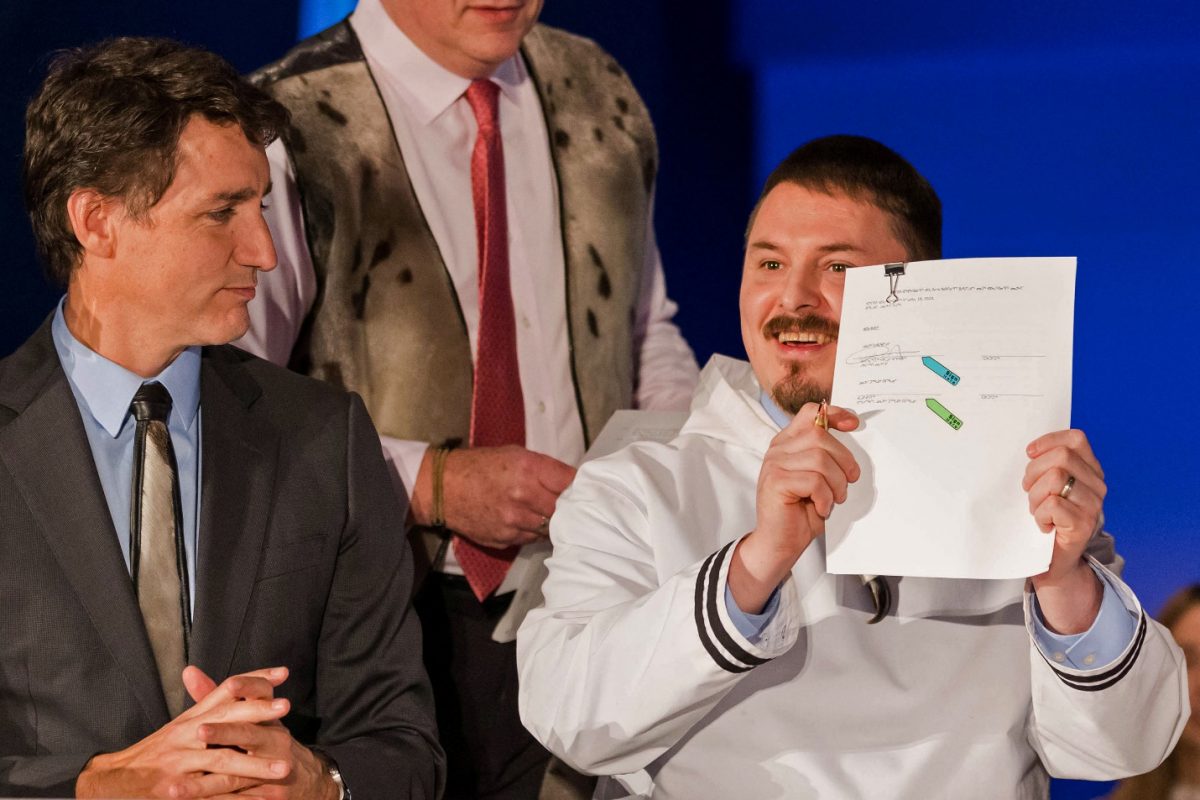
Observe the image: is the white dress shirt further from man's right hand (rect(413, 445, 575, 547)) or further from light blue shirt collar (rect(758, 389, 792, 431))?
light blue shirt collar (rect(758, 389, 792, 431))

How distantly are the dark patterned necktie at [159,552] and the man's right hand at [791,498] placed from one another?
2.38 ft

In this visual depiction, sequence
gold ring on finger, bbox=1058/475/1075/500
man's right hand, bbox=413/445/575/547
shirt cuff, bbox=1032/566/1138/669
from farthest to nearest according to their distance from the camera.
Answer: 1. man's right hand, bbox=413/445/575/547
2. shirt cuff, bbox=1032/566/1138/669
3. gold ring on finger, bbox=1058/475/1075/500

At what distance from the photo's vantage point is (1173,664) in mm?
2039

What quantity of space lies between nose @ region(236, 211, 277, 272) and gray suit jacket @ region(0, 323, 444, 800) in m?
0.17

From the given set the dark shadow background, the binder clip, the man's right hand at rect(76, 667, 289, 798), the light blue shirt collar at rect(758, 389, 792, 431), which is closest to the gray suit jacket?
the man's right hand at rect(76, 667, 289, 798)

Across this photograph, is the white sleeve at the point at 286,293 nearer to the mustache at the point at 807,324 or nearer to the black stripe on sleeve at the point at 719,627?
the mustache at the point at 807,324

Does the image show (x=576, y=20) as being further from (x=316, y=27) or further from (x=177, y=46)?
(x=177, y=46)

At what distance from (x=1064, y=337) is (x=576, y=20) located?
6.59ft

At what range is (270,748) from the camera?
6.15 ft

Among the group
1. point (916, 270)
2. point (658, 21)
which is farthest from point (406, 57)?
point (916, 270)

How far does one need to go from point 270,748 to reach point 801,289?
0.93 meters

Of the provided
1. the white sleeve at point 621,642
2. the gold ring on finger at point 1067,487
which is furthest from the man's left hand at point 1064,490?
the white sleeve at point 621,642

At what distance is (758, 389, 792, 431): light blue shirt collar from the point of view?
89.4 inches
